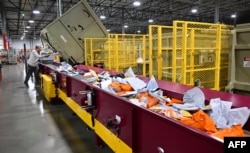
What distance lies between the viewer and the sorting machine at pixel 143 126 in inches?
41.3

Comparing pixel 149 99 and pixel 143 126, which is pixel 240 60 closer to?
pixel 149 99

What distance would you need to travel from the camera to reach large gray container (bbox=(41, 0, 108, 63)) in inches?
226

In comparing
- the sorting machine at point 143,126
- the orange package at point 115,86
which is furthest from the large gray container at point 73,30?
the orange package at point 115,86

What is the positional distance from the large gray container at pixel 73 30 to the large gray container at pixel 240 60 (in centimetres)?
375

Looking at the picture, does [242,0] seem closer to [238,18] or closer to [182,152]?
[238,18]

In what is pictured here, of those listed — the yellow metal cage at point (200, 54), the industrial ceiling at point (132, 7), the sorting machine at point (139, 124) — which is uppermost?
the industrial ceiling at point (132, 7)

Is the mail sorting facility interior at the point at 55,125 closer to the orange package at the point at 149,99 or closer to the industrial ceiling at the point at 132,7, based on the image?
the orange package at the point at 149,99

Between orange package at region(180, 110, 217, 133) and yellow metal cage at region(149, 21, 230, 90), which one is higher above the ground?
yellow metal cage at region(149, 21, 230, 90)

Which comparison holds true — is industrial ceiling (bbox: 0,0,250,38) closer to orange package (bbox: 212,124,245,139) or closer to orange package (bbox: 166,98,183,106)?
orange package (bbox: 166,98,183,106)

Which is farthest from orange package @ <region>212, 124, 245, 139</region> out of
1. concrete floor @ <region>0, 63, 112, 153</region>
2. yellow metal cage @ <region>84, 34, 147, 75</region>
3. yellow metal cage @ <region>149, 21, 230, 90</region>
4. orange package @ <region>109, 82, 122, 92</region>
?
yellow metal cage @ <region>84, 34, 147, 75</region>

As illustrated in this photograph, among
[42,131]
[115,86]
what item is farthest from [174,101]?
[42,131]

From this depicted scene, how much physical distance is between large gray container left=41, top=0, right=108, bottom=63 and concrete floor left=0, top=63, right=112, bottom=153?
171 centimetres

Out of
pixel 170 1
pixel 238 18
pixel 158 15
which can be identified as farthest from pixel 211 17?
pixel 238 18

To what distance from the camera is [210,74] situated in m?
5.03
